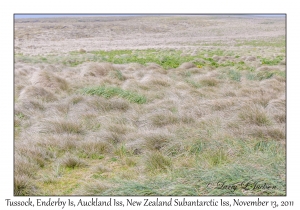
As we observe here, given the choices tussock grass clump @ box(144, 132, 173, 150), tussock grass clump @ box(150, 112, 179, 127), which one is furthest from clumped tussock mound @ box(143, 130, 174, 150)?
tussock grass clump @ box(150, 112, 179, 127)

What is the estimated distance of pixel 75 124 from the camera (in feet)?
18.2

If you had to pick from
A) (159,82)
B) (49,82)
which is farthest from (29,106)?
(159,82)

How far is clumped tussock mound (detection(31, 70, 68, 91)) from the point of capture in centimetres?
892

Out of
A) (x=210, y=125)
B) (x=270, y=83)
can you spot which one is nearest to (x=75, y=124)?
(x=210, y=125)

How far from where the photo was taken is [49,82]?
9109 mm

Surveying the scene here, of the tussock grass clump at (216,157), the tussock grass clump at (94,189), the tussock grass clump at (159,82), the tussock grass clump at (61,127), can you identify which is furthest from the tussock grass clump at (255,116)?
the tussock grass clump at (159,82)

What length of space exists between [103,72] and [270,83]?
5546 mm

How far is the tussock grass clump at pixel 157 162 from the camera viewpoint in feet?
13.2

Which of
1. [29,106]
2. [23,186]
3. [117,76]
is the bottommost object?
[23,186]

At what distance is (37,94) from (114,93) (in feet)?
6.04

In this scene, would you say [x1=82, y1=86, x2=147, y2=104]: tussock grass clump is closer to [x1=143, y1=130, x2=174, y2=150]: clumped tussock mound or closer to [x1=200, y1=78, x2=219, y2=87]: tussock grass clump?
[x1=143, y1=130, x2=174, y2=150]: clumped tussock mound

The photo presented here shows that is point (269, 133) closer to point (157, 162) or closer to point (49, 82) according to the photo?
point (157, 162)

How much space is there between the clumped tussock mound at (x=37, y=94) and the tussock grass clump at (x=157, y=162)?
14.4ft

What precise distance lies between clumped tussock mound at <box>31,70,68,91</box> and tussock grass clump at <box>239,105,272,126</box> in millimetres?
5114
